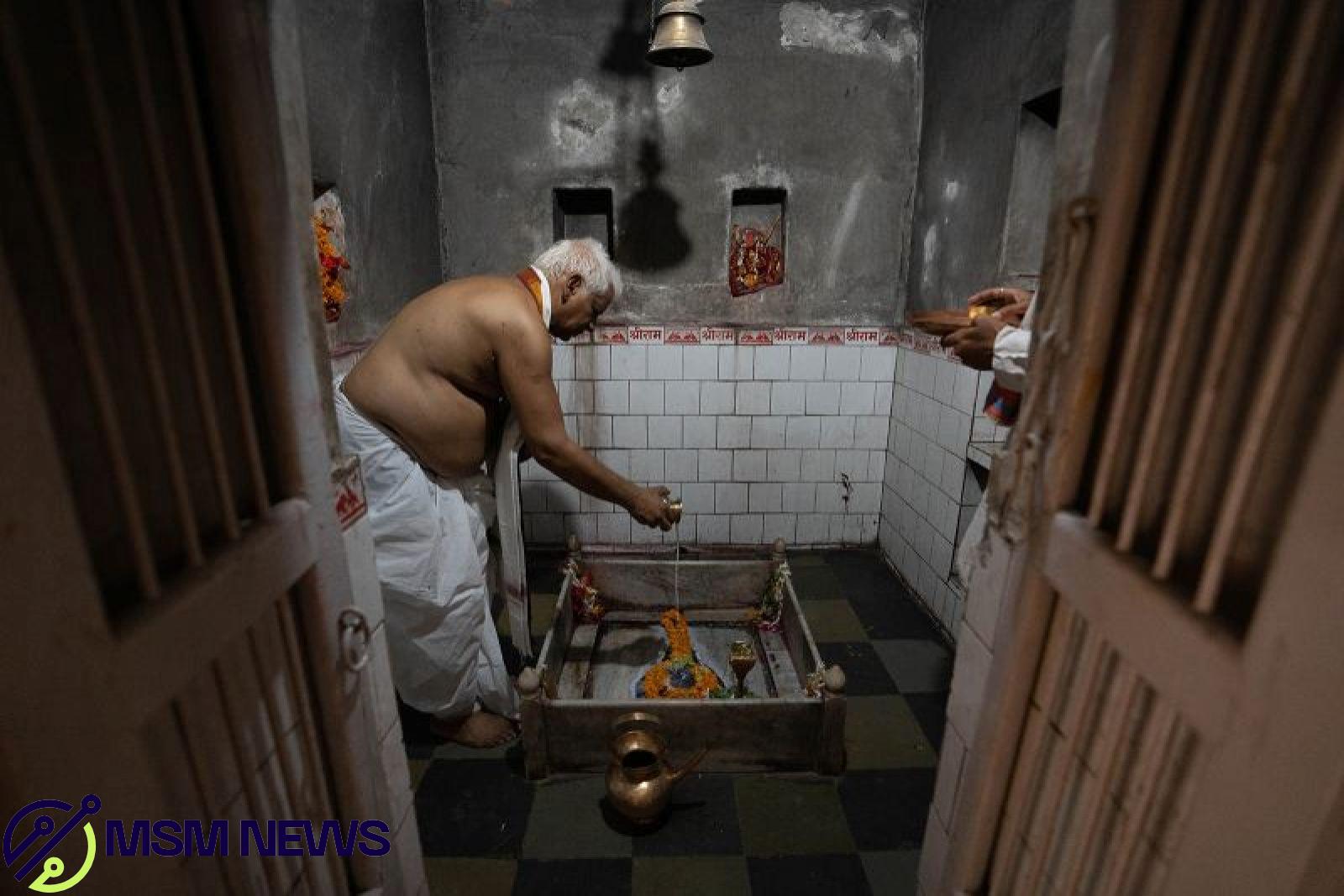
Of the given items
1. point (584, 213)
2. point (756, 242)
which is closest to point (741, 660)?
point (756, 242)

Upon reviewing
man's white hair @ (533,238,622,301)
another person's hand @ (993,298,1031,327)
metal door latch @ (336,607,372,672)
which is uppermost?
man's white hair @ (533,238,622,301)

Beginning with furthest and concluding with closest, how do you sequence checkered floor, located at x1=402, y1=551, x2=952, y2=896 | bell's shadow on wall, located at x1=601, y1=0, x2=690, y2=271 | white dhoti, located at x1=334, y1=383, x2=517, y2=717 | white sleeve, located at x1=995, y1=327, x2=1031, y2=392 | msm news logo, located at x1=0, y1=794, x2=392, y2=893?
1. bell's shadow on wall, located at x1=601, y1=0, x2=690, y2=271
2. white dhoti, located at x1=334, y1=383, x2=517, y2=717
3. checkered floor, located at x1=402, y1=551, x2=952, y2=896
4. white sleeve, located at x1=995, y1=327, x2=1031, y2=392
5. msm news logo, located at x1=0, y1=794, x2=392, y2=893

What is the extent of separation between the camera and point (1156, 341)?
2.04 feet

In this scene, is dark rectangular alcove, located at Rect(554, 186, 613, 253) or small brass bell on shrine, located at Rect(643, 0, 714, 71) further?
dark rectangular alcove, located at Rect(554, 186, 613, 253)

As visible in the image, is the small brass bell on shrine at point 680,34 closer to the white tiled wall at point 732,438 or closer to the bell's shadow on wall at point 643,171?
the bell's shadow on wall at point 643,171

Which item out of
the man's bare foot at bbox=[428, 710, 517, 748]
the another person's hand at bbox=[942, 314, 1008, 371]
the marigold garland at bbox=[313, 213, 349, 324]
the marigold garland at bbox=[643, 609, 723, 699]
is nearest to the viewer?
the another person's hand at bbox=[942, 314, 1008, 371]

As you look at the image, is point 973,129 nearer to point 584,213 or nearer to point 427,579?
point 584,213

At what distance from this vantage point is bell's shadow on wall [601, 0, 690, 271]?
272cm

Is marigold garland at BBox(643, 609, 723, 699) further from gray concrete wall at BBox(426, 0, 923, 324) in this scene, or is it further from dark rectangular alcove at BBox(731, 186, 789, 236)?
dark rectangular alcove at BBox(731, 186, 789, 236)

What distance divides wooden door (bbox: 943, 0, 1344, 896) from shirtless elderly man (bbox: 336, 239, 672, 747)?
1418mm

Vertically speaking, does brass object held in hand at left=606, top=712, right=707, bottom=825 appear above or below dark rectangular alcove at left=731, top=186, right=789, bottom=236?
below

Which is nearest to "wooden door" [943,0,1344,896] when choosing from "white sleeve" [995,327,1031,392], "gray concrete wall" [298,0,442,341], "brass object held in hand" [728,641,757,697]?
"white sleeve" [995,327,1031,392]

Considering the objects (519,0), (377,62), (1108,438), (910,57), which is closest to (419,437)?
(377,62)

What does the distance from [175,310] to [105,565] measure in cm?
26
